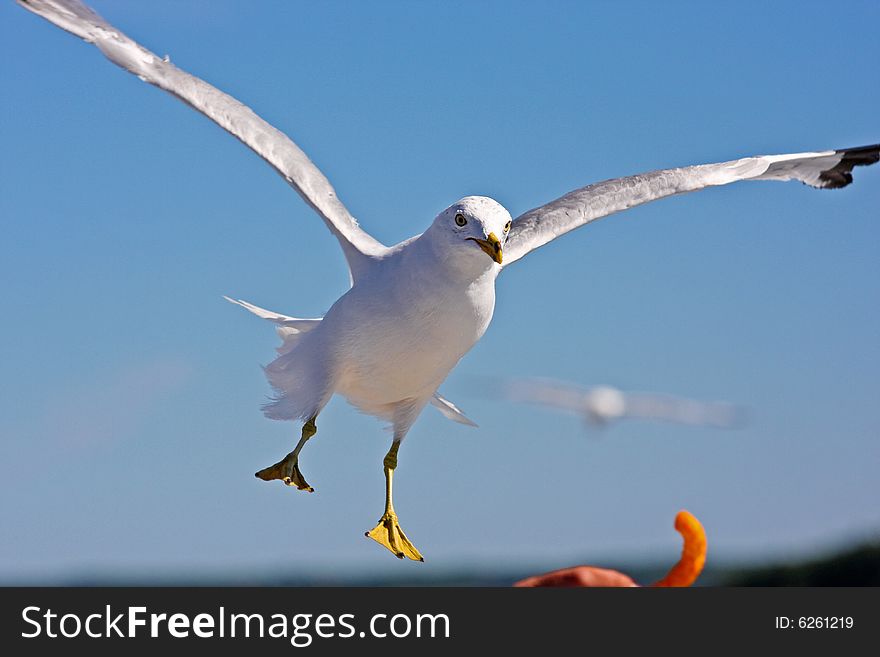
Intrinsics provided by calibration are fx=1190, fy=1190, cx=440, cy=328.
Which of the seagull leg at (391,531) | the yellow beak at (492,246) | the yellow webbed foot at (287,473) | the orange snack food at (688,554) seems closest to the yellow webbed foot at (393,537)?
the seagull leg at (391,531)

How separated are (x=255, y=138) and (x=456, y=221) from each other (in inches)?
107

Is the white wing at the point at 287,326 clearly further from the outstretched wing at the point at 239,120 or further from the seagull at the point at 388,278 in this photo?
the outstretched wing at the point at 239,120

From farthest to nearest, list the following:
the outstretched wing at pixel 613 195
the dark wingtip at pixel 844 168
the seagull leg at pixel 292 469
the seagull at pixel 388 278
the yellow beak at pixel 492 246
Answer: the dark wingtip at pixel 844 168 < the outstretched wing at pixel 613 195 < the seagull leg at pixel 292 469 < the seagull at pixel 388 278 < the yellow beak at pixel 492 246

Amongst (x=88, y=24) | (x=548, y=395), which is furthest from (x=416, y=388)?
(x=548, y=395)

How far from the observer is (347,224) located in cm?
977

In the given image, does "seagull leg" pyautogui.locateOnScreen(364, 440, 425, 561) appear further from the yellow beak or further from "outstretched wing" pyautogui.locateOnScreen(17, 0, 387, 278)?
the yellow beak

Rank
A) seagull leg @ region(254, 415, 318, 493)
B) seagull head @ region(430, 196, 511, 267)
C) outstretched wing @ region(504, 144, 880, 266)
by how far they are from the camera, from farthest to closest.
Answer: outstretched wing @ region(504, 144, 880, 266) → seagull leg @ region(254, 415, 318, 493) → seagull head @ region(430, 196, 511, 267)

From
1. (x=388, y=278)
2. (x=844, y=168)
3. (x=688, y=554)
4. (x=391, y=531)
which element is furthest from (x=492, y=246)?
(x=844, y=168)

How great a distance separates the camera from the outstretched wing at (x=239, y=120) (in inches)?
381

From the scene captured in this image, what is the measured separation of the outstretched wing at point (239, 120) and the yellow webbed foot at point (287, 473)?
1586 mm

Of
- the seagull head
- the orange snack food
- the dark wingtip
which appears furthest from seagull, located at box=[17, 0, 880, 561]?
the orange snack food

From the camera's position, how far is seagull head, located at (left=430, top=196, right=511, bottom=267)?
25.1 feet

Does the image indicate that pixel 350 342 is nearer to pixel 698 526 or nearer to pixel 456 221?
pixel 456 221

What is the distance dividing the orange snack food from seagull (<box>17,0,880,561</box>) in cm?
239
